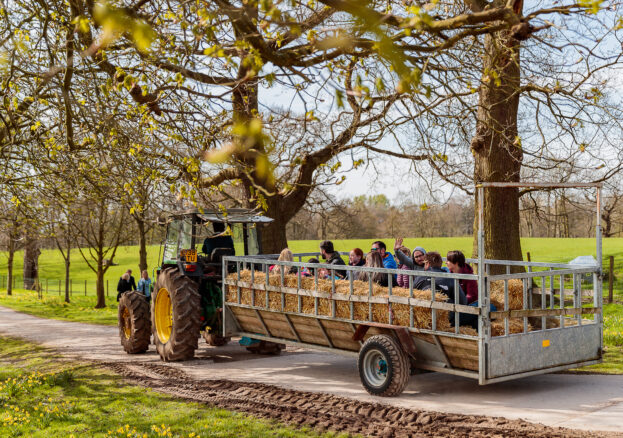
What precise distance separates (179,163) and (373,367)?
3628 millimetres

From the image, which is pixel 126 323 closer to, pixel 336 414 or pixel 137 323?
pixel 137 323

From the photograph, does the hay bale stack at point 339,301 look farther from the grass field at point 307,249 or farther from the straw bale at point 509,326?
the grass field at point 307,249

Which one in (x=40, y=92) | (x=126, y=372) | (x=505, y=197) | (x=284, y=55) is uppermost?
(x=40, y=92)

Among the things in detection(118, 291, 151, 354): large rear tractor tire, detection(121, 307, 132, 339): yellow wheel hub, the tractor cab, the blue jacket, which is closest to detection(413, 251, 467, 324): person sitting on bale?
the blue jacket

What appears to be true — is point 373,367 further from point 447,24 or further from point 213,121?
point 447,24

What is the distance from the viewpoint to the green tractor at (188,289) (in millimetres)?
11875

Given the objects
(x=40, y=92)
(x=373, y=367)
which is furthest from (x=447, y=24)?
(x=40, y=92)

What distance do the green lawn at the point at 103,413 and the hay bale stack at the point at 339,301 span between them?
2149 millimetres

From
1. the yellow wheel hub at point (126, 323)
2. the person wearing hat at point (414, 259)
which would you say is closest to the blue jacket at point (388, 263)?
the person wearing hat at point (414, 259)

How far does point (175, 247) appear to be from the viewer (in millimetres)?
13008

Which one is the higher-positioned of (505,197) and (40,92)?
(40,92)

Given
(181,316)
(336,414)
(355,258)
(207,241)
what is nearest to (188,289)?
(181,316)

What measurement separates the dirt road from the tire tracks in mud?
0.01m

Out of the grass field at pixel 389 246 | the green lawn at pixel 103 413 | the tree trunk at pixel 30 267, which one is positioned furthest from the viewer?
the grass field at pixel 389 246
